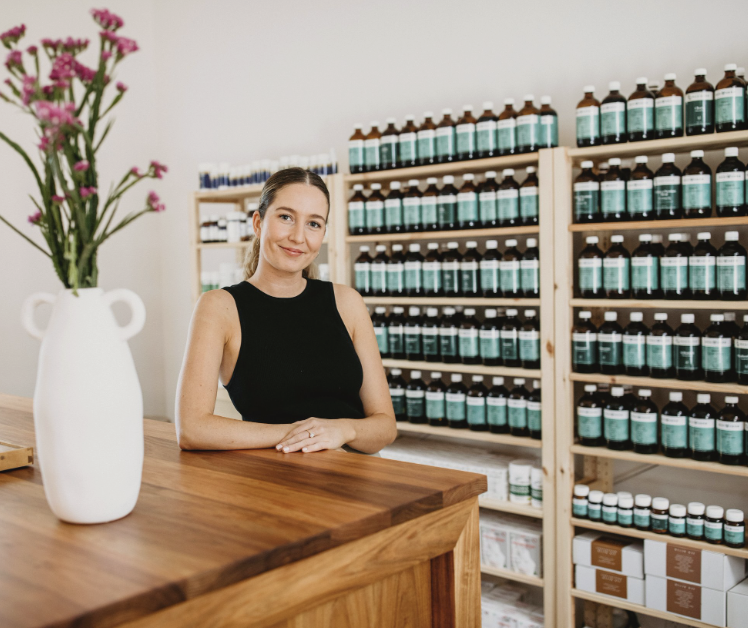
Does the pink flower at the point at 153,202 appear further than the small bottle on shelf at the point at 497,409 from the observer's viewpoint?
No

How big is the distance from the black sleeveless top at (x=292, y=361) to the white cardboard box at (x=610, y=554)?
4.22 feet

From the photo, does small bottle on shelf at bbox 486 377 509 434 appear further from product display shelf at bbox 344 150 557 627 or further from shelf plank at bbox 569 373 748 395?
shelf plank at bbox 569 373 748 395

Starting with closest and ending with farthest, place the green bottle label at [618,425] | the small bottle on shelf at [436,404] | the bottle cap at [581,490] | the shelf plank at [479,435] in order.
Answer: the green bottle label at [618,425] < the bottle cap at [581,490] < the shelf plank at [479,435] < the small bottle on shelf at [436,404]

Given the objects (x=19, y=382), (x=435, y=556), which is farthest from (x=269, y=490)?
(x=19, y=382)

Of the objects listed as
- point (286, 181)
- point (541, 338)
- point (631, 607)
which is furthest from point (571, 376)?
point (286, 181)

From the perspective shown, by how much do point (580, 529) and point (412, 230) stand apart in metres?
1.38

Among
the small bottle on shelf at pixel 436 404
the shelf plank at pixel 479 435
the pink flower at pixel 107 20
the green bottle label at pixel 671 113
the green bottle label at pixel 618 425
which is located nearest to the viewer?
the pink flower at pixel 107 20

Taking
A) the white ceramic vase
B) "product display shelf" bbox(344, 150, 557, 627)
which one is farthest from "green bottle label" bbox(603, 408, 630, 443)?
the white ceramic vase

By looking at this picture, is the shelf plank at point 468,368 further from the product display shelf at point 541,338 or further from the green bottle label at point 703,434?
the green bottle label at point 703,434

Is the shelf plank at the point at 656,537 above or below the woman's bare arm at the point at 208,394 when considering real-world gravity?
below

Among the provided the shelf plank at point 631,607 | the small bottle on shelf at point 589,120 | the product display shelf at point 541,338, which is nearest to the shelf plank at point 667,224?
the product display shelf at point 541,338

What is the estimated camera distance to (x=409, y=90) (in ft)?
11.1

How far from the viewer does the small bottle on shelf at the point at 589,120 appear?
2504 millimetres

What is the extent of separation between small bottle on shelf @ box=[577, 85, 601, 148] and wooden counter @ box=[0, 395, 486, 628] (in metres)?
1.67
